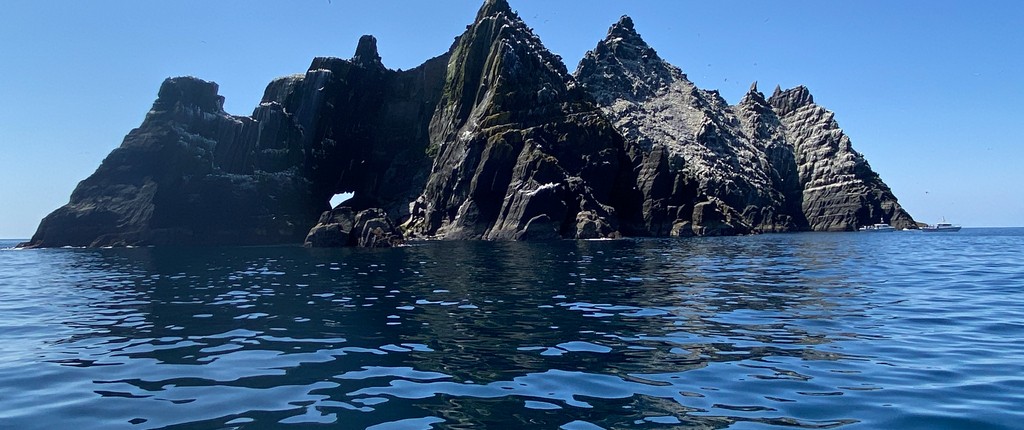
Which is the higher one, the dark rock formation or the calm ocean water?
the dark rock formation

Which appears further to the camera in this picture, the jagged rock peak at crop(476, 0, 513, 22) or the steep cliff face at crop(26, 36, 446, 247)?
the jagged rock peak at crop(476, 0, 513, 22)

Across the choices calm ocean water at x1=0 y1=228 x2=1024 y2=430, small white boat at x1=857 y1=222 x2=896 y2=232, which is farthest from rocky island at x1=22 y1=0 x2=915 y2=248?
calm ocean water at x1=0 y1=228 x2=1024 y2=430

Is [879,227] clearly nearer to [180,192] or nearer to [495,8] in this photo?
[495,8]

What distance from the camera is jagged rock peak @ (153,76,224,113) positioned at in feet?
406

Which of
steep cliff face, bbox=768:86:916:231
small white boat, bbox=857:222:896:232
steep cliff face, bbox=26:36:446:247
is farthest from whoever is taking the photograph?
steep cliff face, bbox=768:86:916:231

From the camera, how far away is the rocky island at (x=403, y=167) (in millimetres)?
112250

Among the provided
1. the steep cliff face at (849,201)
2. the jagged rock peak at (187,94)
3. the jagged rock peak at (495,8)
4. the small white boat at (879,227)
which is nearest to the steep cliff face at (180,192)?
the jagged rock peak at (187,94)

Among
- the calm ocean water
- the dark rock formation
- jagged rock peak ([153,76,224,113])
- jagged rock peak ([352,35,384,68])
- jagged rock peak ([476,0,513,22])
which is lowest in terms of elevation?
the calm ocean water

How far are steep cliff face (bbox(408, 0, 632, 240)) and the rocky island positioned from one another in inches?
13.1

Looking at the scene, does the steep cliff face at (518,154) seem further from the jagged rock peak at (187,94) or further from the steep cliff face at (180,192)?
the jagged rock peak at (187,94)

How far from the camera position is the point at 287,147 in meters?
139

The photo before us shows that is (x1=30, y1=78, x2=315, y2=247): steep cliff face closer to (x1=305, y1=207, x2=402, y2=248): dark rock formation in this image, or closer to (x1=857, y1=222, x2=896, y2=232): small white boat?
(x1=305, y1=207, x2=402, y2=248): dark rock formation

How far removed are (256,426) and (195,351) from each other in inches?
303

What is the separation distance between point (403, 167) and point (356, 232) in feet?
254
